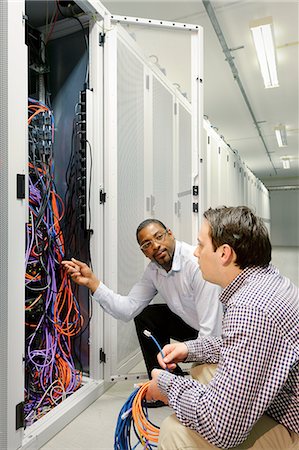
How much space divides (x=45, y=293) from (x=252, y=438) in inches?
56.6

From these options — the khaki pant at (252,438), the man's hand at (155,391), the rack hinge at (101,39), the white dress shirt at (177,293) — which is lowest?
the khaki pant at (252,438)

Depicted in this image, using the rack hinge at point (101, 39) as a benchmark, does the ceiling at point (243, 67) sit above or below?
above

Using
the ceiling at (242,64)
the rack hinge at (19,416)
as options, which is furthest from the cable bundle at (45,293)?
the ceiling at (242,64)

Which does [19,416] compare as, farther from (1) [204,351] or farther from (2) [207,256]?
(2) [207,256]

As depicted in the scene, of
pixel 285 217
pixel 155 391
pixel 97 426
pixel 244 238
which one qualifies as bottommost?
pixel 97 426

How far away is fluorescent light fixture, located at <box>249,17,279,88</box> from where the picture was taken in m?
3.20

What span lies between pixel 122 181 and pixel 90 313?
0.87 meters

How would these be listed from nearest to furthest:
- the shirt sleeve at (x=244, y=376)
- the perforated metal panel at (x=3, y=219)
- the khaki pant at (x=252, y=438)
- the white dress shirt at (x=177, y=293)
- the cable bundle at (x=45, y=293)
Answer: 1. the shirt sleeve at (x=244, y=376)
2. the khaki pant at (x=252, y=438)
3. the perforated metal panel at (x=3, y=219)
4. the white dress shirt at (x=177, y=293)
5. the cable bundle at (x=45, y=293)

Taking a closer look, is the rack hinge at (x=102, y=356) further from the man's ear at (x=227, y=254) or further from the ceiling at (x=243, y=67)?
the ceiling at (x=243, y=67)

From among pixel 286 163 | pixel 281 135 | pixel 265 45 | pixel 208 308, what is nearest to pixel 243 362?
pixel 208 308

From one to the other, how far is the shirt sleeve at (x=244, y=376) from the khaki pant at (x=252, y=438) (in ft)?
0.32

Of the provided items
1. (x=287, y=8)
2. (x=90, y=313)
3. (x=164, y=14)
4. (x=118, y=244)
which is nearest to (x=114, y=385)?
(x=90, y=313)

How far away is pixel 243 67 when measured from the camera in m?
4.50

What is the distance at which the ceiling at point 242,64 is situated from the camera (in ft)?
10.5
